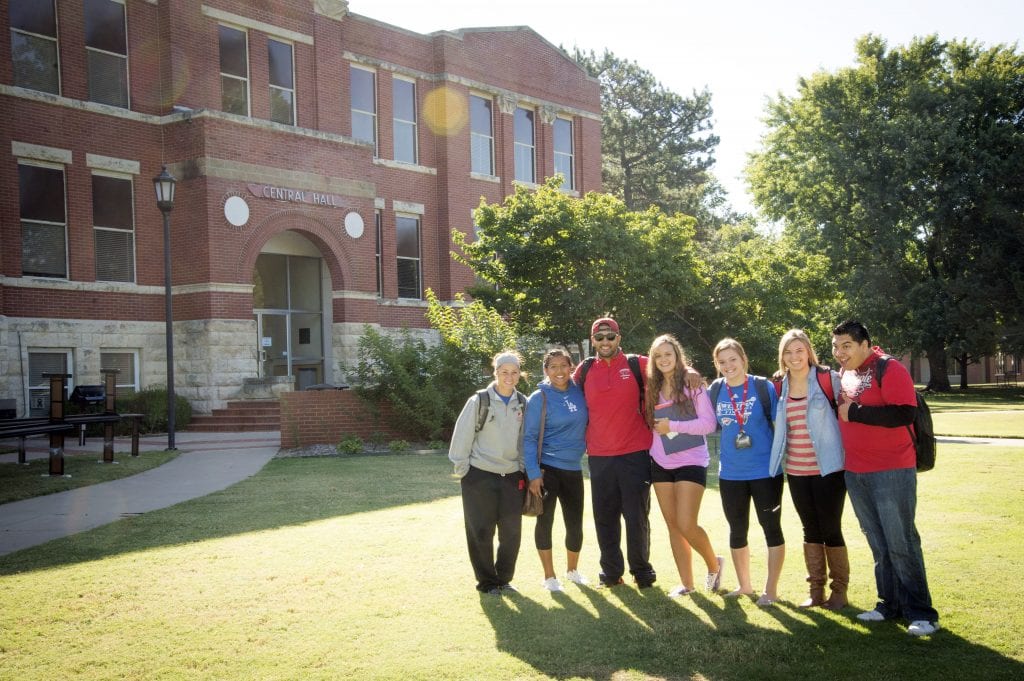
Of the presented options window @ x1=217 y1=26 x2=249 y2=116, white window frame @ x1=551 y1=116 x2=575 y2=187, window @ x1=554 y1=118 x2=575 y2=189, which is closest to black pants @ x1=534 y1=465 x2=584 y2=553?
window @ x1=217 y1=26 x2=249 y2=116

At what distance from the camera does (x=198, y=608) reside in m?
6.37

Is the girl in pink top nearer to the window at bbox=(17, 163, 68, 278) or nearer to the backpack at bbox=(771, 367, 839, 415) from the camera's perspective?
the backpack at bbox=(771, 367, 839, 415)

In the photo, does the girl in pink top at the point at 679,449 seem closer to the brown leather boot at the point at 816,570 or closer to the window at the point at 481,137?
the brown leather boot at the point at 816,570

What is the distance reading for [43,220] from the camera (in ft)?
67.8

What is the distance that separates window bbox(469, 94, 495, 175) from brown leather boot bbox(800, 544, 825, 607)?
25058 mm

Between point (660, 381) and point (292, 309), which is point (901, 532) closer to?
point (660, 381)

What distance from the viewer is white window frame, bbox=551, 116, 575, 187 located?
33.5 m

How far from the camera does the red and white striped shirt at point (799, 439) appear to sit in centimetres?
603

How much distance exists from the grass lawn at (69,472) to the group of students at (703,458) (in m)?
7.10

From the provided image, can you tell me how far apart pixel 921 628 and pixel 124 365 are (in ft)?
64.7

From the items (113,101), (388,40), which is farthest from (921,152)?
(113,101)

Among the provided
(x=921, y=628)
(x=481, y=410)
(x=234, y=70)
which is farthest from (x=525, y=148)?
(x=921, y=628)

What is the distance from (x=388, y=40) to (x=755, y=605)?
24.6 metres

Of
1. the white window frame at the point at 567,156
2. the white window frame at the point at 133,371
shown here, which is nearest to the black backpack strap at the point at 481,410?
the white window frame at the point at 133,371
